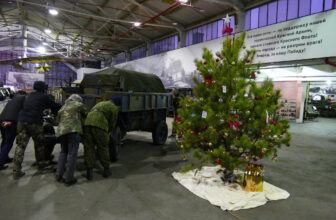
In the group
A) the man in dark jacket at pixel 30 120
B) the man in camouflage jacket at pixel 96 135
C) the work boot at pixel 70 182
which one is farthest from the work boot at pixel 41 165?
the man in camouflage jacket at pixel 96 135

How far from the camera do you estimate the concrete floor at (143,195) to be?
10.3 ft

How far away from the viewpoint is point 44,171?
4.66 meters

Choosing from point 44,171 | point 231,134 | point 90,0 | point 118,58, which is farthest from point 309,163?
point 118,58

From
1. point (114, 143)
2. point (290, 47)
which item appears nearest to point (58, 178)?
point (114, 143)

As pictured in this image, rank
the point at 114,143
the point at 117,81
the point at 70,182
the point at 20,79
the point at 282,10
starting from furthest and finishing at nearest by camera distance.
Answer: the point at 20,79 → the point at 282,10 → the point at 117,81 → the point at 114,143 → the point at 70,182

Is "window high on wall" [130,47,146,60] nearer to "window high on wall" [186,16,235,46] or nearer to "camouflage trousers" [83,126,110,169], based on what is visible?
"window high on wall" [186,16,235,46]

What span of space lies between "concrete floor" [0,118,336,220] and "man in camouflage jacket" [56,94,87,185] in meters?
0.25

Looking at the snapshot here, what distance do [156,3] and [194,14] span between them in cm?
273

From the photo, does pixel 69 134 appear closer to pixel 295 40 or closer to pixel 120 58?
pixel 295 40

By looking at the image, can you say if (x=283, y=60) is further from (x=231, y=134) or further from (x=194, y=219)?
(x=194, y=219)

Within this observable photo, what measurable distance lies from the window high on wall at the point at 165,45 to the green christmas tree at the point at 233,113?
15.4 m

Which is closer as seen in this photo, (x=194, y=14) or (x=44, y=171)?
(x=44, y=171)

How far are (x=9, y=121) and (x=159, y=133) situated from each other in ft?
13.4

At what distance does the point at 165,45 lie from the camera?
20.2 meters
